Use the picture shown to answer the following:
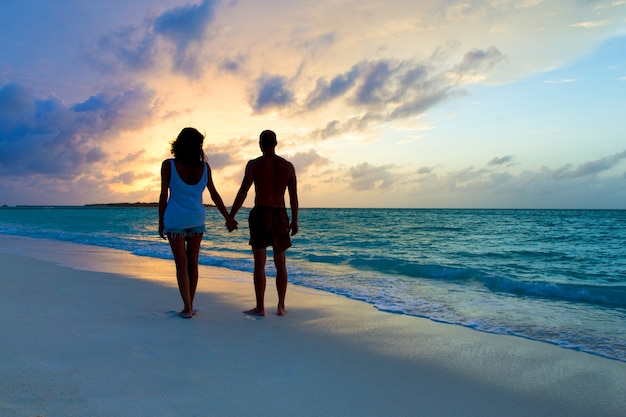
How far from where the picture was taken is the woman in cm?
445

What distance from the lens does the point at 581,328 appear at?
193 inches

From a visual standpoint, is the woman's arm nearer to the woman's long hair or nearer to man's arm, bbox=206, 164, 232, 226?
the woman's long hair

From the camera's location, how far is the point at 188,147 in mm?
4465

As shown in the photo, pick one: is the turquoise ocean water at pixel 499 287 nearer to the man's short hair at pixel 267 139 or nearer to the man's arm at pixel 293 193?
the man's arm at pixel 293 193

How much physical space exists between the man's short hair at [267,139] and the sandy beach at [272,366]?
6.39ft

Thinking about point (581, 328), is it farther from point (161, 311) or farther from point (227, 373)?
point (161, 311)

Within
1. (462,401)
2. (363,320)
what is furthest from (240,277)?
(462,401)

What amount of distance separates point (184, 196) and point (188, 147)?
52cm

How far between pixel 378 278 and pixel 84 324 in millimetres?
6026

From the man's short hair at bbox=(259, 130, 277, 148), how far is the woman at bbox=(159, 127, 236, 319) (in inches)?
26.0

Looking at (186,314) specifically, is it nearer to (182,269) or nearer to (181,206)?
(182,269)

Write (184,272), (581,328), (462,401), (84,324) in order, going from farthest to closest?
(581,328) < (184,272) < (84,324) < (462,401)

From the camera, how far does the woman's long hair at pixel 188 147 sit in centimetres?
445

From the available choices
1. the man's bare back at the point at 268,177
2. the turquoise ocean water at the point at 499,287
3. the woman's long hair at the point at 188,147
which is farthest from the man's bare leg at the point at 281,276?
the turquoise ocean water at the point at 499,287
